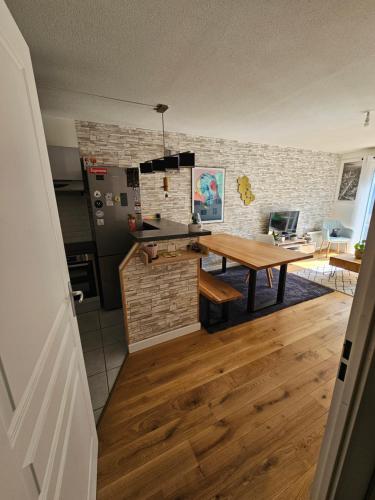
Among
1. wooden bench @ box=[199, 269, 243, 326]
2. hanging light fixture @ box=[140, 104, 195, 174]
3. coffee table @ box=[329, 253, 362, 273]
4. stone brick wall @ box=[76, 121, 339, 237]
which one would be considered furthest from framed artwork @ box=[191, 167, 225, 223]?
coffee table @ box=[329, 253, 362, 273]

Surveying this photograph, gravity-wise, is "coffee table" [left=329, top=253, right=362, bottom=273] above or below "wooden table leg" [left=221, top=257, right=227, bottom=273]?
above

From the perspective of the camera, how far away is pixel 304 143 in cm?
440

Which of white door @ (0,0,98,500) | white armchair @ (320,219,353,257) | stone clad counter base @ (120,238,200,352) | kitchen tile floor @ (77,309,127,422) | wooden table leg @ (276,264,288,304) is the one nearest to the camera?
white door @ (0,0,98,500)

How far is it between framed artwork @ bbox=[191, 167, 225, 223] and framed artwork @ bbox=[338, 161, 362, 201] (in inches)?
151

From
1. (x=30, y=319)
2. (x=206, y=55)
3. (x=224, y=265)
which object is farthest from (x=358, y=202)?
(x=30, y=319)

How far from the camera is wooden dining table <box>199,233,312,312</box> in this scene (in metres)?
2.51

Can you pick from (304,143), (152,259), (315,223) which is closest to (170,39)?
(152,259)

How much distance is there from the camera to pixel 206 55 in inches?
59.9

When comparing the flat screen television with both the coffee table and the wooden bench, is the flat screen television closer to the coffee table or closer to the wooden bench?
the coffee table

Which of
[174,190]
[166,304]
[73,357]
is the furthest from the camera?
[174,190]

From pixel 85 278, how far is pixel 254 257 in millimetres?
2375

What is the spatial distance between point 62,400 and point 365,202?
689cm

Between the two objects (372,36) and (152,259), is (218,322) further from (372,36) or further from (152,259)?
(372,36)

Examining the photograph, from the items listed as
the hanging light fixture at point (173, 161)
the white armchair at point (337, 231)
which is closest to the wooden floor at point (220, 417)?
the hanging light fixture at point (173, 161)
